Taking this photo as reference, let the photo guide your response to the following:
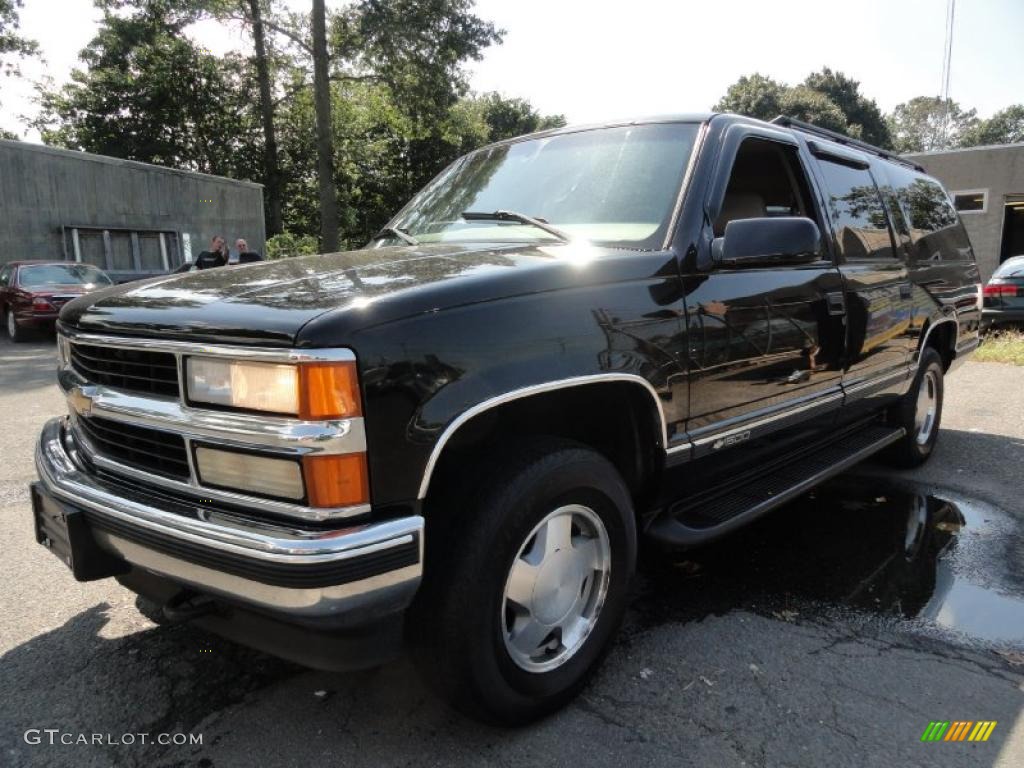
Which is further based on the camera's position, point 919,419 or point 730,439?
point 919,419

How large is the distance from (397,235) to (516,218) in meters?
0.71

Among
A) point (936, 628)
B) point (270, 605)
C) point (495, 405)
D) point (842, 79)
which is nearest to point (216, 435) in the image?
point (270, 605)

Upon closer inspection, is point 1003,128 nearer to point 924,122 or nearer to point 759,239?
point 924,122

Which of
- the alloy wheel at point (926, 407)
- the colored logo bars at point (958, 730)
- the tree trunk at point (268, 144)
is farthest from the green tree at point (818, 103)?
the colored logo bars at point (958, 730)

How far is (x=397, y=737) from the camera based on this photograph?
2234mm

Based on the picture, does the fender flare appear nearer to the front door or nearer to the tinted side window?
the tinted side window

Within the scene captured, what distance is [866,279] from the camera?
380 cm

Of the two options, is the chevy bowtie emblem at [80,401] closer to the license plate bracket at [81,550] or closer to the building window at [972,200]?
the license plate bracket at [81,550]

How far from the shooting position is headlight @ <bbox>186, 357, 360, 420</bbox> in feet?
5.71

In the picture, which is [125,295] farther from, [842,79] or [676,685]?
[842,79]

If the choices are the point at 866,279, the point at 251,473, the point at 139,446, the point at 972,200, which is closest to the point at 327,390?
the point at 251,473

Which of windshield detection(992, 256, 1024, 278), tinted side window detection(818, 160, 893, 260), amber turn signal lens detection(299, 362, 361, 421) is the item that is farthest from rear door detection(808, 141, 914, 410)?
windshield detection(992, 256, 1024, 278)

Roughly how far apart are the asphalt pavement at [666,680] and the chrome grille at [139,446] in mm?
848

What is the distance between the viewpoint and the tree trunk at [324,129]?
1825cm
